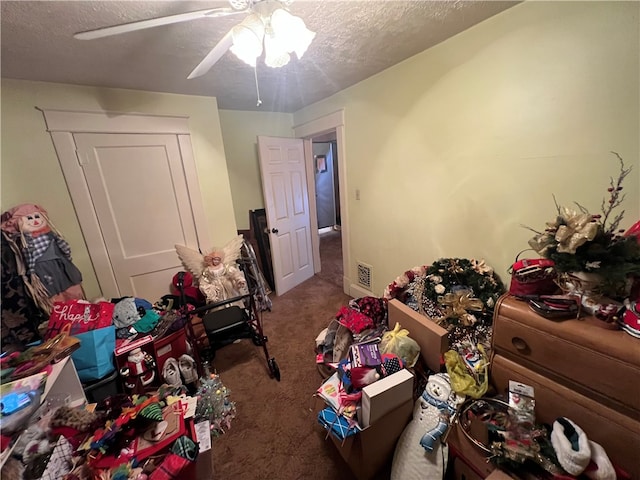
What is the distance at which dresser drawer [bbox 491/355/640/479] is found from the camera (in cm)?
90

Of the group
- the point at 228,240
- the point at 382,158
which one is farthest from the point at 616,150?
the point at 228,240

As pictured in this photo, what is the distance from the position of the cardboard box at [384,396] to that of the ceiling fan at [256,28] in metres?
1.53

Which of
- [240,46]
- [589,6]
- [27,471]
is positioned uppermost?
[589,6]

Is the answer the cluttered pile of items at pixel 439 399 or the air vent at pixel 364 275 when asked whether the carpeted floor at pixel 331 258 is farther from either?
the cluttered pile of items at pixel 439 399

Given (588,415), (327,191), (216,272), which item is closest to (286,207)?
(216,272)

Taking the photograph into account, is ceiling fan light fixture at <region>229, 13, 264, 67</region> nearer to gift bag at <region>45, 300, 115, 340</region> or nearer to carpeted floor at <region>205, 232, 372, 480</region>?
gift bag at <region>45, 300, 115, 340</region>

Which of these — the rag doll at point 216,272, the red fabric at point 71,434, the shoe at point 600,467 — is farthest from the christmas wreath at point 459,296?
the red fabric at point 71,434

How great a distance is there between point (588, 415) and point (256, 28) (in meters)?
1.99

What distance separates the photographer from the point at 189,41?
58.2 inches

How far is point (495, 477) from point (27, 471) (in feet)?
5.92

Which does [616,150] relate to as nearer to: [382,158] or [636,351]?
[636,351]

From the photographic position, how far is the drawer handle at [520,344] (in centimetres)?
114

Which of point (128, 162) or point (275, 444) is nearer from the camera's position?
point (275, 444)

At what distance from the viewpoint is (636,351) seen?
2.83 feet
